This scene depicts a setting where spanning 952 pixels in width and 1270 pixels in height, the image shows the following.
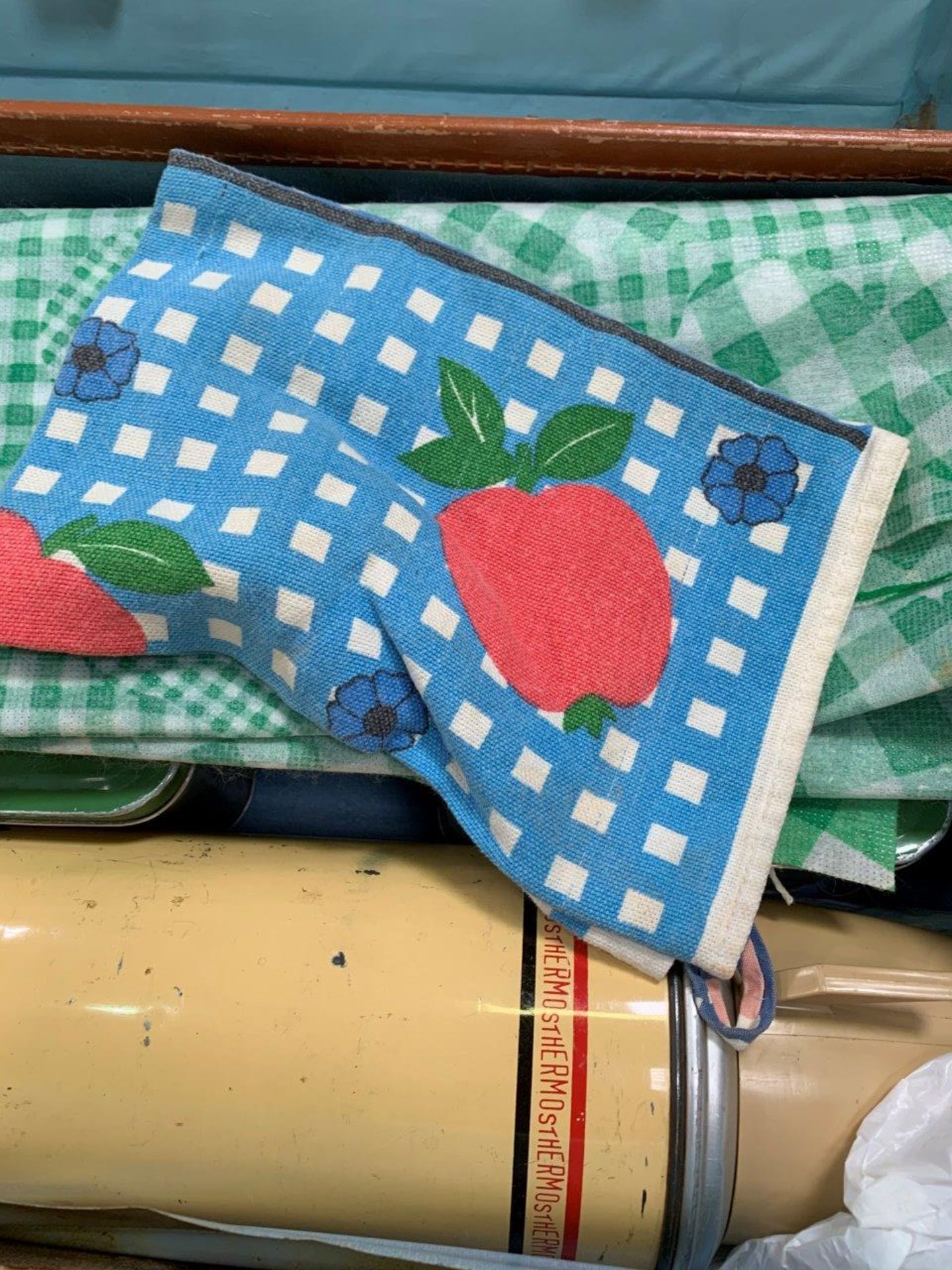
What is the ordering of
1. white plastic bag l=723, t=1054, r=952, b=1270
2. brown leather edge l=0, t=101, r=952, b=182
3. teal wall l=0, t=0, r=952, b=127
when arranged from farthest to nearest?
teal wall l=0, t=0, r=952, b=127 < brown leather edge l=0, t=101, r=952, b=182 < white plastic bag l=723, t=1054, r=952, b=1270

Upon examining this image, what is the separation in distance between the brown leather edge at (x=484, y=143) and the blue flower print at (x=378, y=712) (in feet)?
1.42

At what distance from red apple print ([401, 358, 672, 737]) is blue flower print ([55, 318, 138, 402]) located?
216 mm

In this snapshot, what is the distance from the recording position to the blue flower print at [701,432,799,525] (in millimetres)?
689

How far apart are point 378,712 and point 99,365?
1.09 feet

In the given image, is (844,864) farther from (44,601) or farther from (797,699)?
(44,601)

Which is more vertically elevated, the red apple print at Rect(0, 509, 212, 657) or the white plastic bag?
the red apple print at Rect(0, 509, 212, 657)

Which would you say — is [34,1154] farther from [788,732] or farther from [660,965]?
[788,732]

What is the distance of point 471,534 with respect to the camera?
68 centimetres

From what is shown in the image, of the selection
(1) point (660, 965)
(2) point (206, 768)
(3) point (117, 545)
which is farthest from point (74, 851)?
(1) point (660, 965)

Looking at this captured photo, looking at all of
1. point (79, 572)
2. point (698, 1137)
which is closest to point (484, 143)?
point (79, 572)

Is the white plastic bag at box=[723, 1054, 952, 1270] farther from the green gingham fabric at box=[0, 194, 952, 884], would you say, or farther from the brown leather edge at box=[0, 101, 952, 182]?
the brown leather edge at box=[0, 101, 952, 182]

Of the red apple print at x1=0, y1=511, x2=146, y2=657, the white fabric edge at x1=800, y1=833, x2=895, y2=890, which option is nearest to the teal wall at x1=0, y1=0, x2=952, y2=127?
the red apple print at x1=0, y1=511, x2=146, y2=657

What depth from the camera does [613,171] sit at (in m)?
0.76

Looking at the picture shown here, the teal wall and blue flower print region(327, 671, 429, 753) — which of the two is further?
the teal wall
